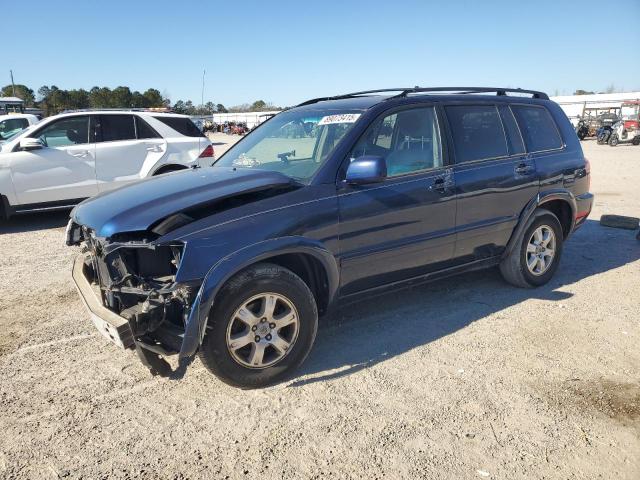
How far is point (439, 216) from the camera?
407cm

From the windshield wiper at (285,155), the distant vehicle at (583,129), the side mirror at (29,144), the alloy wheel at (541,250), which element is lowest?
the alloy wheel at (541,250)

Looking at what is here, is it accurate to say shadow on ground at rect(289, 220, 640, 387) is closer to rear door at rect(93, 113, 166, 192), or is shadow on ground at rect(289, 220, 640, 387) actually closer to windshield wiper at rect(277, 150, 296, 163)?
windshield wiper at rect(277, 150, 296, 163)

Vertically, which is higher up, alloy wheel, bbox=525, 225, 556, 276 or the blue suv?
the blue suv

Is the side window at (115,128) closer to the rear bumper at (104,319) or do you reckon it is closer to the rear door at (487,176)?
the rear bumper at (104,319)

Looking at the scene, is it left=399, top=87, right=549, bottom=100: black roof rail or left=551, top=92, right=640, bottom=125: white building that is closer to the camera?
left=399, top=87, right=549, bottom=100: black roof rail

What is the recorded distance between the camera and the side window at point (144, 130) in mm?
8602

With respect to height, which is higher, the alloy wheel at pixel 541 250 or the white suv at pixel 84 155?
the white suv at pixel 84 155

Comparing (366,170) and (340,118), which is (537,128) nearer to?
(340,118)

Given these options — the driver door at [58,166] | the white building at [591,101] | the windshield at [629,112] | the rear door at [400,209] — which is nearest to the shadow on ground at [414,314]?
the rear door at [400,209]

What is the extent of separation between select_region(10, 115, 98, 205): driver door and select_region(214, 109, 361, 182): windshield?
4.72 m

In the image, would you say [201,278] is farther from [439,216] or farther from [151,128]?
[151,128]

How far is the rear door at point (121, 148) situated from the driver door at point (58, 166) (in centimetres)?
14

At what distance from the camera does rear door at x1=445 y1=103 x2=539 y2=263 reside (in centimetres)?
426

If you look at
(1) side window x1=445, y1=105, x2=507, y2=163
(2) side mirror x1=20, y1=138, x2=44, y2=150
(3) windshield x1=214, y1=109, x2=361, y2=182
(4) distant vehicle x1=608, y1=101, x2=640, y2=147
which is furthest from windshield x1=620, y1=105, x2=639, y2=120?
(2) side mirror x1=20, y1=138, x2=44, y2=150
